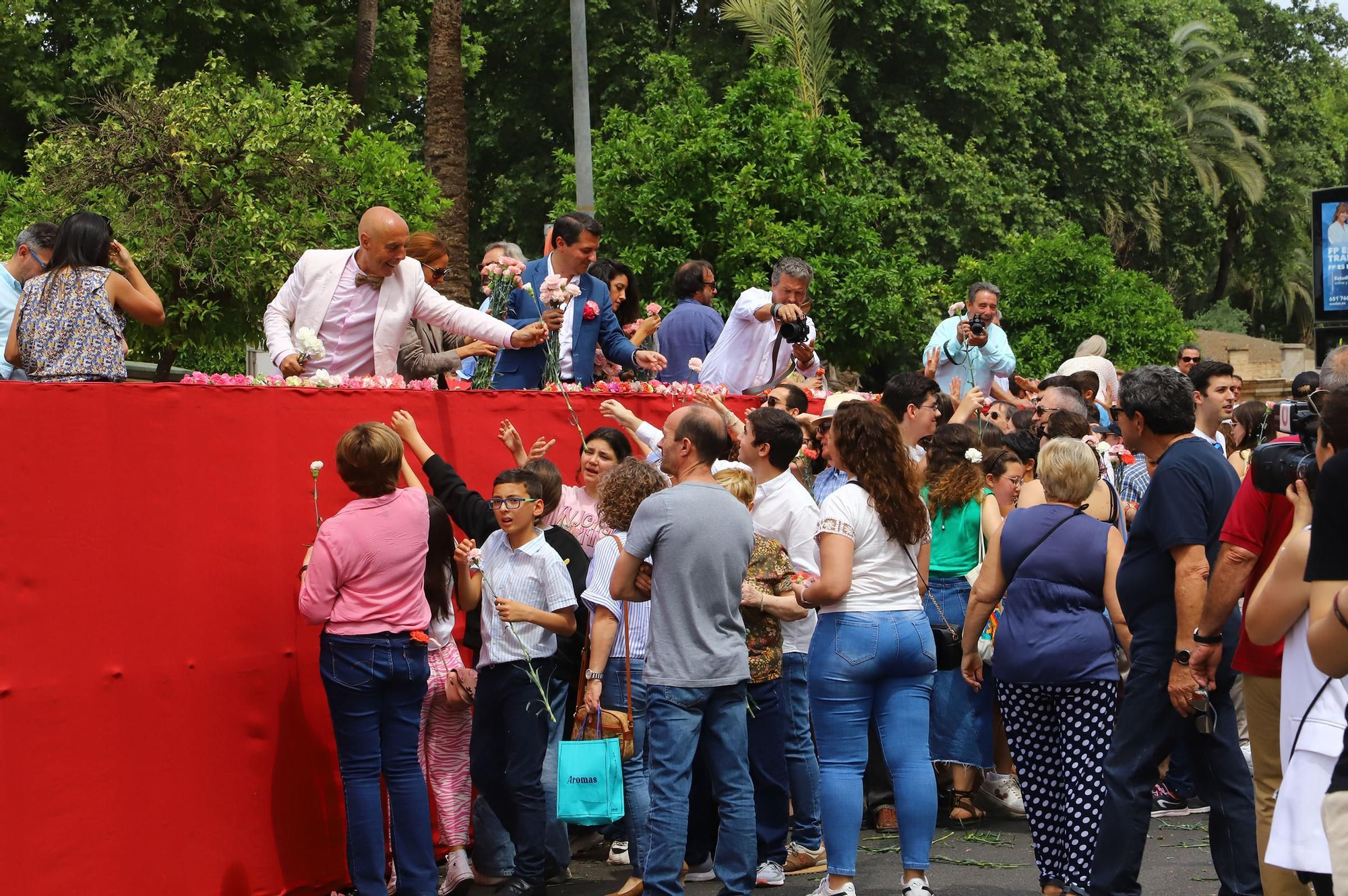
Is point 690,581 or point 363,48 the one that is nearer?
point 690,581

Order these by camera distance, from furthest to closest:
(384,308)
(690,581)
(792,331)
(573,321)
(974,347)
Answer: (974,347) → (792,331) → (573,321) → (384,308) → (690,581)

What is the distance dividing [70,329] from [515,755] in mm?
2566

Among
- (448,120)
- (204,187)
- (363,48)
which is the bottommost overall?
(204,187)

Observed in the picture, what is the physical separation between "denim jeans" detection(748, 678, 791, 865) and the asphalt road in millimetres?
216

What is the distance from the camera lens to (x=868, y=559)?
6012 millimetres

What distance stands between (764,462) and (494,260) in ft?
8.52

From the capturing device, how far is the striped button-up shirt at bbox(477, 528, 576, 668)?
6.27 meters

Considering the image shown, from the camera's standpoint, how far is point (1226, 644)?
5266 millimetres

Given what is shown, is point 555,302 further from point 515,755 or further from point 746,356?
point 746,356

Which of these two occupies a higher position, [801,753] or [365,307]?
[365,307]

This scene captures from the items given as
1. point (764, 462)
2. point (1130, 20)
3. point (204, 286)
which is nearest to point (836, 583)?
point (764, 462)

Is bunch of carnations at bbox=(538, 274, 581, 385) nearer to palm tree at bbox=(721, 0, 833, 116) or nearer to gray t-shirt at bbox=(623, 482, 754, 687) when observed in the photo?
gray t-shirt at bbox=(623, 482, 754, 687)

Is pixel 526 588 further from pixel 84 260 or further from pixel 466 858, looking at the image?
pixel 84 260

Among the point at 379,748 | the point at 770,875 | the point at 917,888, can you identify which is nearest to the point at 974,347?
the point at 770,875
